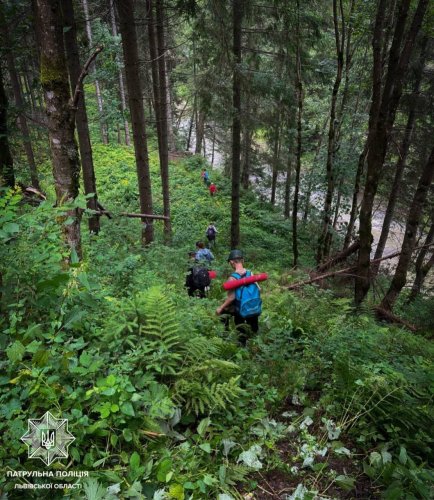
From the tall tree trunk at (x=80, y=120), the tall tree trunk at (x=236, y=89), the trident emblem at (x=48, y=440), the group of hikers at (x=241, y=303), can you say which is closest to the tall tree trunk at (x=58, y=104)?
the trident emblem at (x=48, y=440)

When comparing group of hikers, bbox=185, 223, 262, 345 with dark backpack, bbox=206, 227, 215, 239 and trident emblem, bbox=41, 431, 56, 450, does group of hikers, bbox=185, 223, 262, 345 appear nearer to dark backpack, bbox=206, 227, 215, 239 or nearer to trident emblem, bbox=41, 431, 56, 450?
trident emblem, bbox=41, 431, 56, 450

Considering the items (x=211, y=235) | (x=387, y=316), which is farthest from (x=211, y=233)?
(x=387, y=316)

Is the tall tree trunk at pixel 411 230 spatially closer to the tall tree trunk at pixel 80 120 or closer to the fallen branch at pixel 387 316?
the fallen branch at pixel 387 316

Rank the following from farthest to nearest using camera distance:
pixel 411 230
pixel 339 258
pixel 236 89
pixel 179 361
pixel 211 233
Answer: pixel 211 233
pixel 236 89
pixel 339 258
pixel 411 230
pixel 179 361

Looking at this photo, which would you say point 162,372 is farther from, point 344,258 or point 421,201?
point 344,258

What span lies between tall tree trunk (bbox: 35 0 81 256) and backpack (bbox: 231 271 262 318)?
2.36m

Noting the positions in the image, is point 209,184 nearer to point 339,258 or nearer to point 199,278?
point 339,258

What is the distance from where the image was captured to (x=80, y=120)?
32.6 feet

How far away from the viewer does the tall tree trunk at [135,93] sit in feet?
29.0

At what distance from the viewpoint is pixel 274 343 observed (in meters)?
5.35

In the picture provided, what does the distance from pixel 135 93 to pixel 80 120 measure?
5.69ft

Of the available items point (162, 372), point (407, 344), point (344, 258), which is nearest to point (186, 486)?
point (162, 372)

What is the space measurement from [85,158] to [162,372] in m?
8.35

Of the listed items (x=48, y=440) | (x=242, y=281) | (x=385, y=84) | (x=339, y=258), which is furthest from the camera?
(x=339, y=258)
